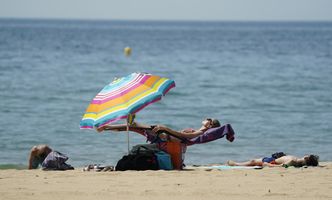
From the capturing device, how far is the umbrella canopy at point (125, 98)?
959 cm

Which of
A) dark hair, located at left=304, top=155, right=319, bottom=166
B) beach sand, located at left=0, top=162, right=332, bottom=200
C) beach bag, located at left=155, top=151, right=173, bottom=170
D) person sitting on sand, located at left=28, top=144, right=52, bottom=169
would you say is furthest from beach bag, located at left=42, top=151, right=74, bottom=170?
dark hair, located at left=304, top=155, right=319, bottom=166

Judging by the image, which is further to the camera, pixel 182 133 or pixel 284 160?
pixel 284 160

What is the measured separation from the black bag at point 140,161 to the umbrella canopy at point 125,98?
1.64ft

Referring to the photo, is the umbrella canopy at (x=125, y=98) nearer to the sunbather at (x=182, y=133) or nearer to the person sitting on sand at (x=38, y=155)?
the sunbather at (x=182, y=133)

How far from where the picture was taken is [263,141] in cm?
1477

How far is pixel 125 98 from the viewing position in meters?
9.75

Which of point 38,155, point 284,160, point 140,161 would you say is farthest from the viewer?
point 38,155

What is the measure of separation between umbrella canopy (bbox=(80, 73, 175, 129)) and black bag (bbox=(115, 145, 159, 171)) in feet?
1.64

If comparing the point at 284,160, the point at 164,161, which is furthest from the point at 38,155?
the point at 284,160

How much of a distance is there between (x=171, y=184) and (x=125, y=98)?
5.64 ft

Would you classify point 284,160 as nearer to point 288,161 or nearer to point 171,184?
point 288,161

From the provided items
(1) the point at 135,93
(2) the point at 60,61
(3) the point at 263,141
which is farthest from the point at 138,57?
(1) the point at 135,93

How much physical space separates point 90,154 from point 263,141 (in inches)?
138

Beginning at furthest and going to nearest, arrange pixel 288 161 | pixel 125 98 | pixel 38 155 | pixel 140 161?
pixel 38 155, pixel 288 161, pixel 125 98, pixel 140 161
